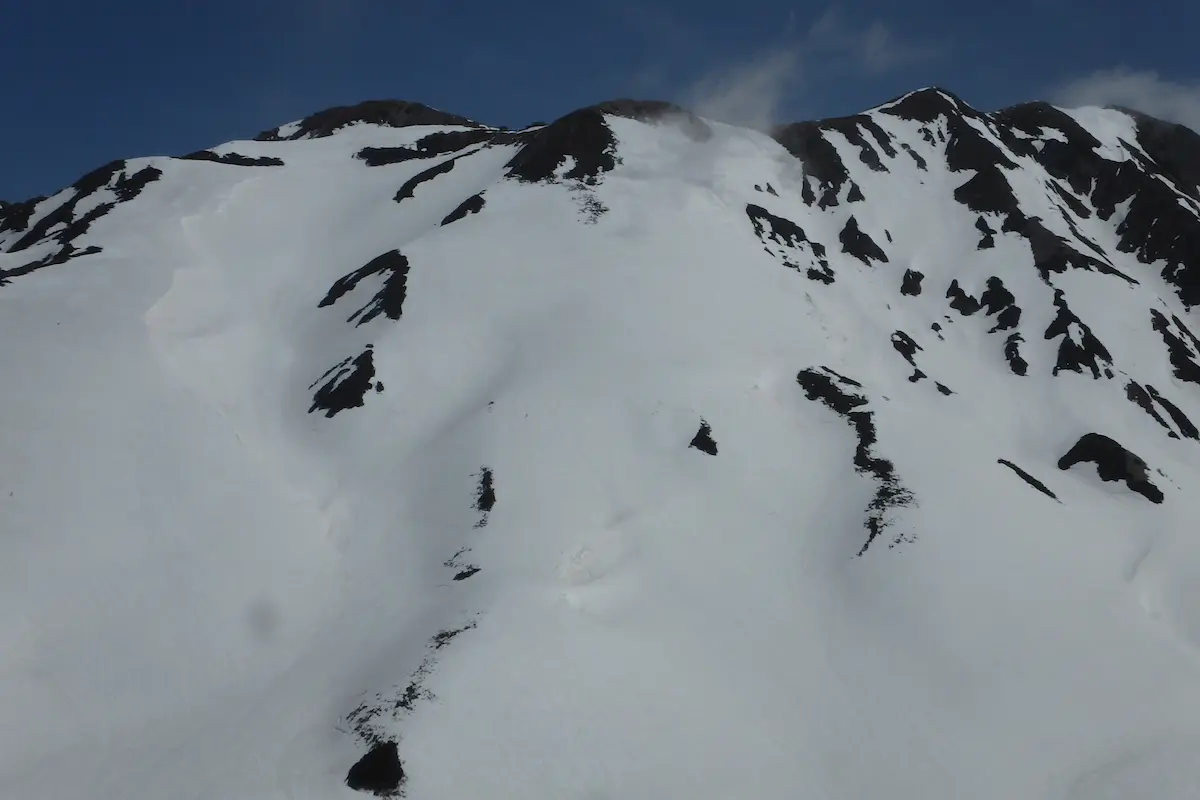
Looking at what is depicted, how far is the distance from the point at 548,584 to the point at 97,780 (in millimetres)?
14799

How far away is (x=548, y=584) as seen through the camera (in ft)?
91.9

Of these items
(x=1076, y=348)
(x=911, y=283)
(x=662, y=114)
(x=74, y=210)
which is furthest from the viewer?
(x=662, y=114)

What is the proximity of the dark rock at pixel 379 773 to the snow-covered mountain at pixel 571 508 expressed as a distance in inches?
6.7

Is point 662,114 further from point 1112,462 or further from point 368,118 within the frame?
point 1112,462

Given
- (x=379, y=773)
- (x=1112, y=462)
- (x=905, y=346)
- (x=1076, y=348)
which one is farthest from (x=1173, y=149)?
(x=379, y=773)

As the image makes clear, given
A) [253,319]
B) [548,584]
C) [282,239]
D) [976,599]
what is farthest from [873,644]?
[282,239]

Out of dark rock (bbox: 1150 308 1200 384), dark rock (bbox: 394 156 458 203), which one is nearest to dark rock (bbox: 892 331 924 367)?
dark rock (bbox: 1150 308 1200 384)

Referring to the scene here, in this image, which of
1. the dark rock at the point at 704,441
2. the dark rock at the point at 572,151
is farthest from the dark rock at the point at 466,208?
the dark rock at the point at 704,441

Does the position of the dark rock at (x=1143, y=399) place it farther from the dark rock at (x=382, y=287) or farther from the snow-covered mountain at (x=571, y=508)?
the dark rock at (x=382, y=287)

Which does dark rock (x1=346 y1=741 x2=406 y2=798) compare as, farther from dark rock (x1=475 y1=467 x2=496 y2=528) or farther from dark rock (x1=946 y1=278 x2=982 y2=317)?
dark rock (x1=946 y1=278 x2=982 y2=317)

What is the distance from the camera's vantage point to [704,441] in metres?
35.0

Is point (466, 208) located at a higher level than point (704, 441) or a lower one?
higher

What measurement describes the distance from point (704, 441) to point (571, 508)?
757 cm

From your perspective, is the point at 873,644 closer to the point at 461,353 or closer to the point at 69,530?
the point at 461,353
